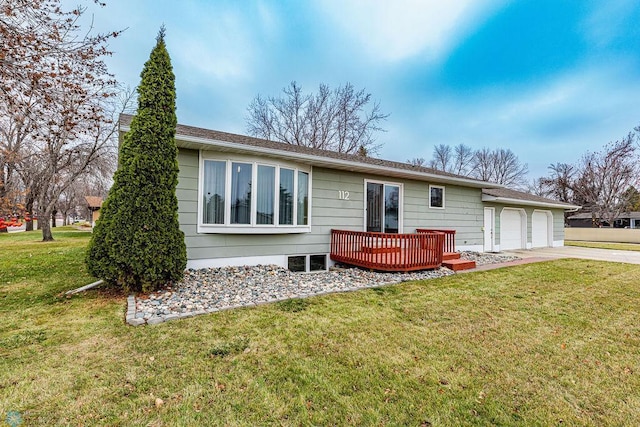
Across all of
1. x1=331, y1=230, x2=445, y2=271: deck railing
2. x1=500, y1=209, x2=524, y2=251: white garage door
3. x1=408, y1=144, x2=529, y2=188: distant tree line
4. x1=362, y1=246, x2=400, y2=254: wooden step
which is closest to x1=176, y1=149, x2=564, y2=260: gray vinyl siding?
x1=331, y1=230, x2=445, y2=271: deck railing

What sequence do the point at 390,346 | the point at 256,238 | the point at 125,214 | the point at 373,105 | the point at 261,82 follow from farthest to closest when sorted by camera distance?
the point at 373,105
the point at 261,82
the point at 256,238
the point at 125,214
the point at 390,346

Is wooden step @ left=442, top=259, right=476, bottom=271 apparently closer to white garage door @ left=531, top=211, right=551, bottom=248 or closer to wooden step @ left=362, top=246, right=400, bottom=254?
wooden step @ left=362, top=246, right=400, bottom=254

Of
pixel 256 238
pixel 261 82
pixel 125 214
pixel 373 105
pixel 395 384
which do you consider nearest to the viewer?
pixel 395 384

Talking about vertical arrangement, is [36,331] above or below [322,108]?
below

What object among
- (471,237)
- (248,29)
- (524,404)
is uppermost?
(248,29)

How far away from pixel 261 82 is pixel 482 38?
40.1ft

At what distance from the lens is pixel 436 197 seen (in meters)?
10.2

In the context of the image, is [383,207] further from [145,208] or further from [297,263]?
[145,208]

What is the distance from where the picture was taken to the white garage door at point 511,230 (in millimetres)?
12781

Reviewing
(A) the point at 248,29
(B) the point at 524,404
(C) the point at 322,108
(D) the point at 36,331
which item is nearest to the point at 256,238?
(D) the point at 36,331

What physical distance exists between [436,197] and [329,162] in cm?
490

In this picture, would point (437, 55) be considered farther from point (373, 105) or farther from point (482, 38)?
point (373, 105)

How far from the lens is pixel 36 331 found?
10.6ft

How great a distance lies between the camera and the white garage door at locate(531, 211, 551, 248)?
14.3m
